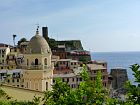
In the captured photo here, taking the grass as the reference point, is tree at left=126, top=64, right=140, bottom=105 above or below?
above

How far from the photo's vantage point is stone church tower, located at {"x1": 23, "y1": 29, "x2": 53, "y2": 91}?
3531 cm

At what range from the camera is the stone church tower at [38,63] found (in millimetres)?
35312

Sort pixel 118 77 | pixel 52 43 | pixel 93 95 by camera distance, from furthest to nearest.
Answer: pixel 52 43, pixel 118 77, pixel 93 95

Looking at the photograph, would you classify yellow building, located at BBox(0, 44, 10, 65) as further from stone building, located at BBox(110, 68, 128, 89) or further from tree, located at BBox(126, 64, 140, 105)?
tree, located at BBox(126, 64, 140, 105)

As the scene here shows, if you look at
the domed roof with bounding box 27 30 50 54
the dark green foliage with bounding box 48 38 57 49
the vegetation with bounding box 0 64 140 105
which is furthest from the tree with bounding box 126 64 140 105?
the dark green foliage with bounding box 48 38 57 49

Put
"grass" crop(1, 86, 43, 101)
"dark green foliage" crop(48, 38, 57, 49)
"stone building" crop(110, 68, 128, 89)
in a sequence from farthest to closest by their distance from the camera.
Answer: "dark green foliage" crop(48, 38, 57, 49) → "stone building" crop(110, 68, 128, 89) → "grass" crop(1, 86, 43, 101)

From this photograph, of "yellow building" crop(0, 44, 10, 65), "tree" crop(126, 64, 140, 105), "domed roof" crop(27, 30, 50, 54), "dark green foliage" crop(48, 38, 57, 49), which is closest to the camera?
"tree" crop(126, 64, 140, 105)

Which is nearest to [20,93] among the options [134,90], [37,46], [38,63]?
[38,63]

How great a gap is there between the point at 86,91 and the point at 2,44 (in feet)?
225

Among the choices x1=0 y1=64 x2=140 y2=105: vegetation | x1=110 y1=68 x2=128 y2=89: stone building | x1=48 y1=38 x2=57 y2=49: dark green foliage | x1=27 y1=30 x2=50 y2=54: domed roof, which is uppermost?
x1=48 y1=38 x2=57 y2=49: dark green foliage

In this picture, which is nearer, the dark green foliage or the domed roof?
the domed roof

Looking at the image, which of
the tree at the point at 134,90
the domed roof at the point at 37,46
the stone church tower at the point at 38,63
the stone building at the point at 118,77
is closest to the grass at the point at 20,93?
the stone church tower at the point at 38,63

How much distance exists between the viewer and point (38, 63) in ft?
116

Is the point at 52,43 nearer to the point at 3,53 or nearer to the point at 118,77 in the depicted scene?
the point at 118,77
